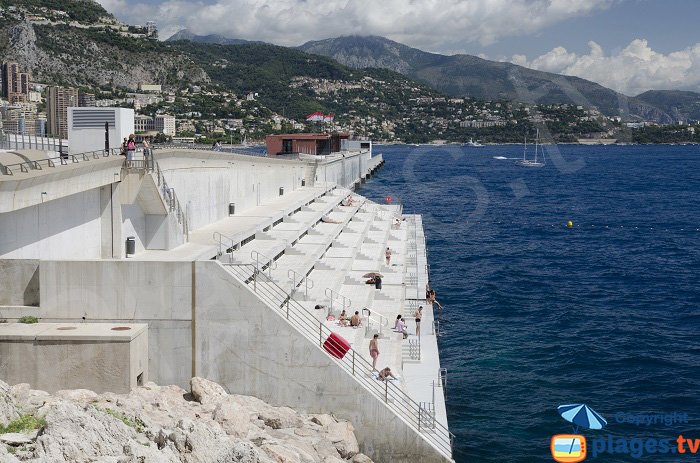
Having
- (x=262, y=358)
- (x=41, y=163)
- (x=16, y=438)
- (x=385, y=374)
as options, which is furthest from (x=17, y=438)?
(x=41, y=163)

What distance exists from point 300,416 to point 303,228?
18600mm

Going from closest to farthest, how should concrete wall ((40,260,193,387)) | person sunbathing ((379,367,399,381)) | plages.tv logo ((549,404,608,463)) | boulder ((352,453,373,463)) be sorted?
1. boulder ((352,453,373,463))
2. concrete wall ((40,260,193,387))
3. person sunbathing ((379,367,399,381))
4. plages.tv logo ((549,404,608,463))

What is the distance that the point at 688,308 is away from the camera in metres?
37.9

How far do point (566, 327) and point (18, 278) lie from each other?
2241 centimetres

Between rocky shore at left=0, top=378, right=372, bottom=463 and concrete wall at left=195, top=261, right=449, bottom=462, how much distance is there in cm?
40

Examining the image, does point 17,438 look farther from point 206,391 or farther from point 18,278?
point 18,278

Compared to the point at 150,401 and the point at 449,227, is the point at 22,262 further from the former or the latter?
the point at 449,227

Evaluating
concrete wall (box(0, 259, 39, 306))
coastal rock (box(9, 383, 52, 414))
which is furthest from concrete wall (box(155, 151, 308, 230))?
coastal rock (box(9, 383, 52, 414))

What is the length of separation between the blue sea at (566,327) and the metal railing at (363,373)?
1612 mm

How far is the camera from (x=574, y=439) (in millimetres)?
22234

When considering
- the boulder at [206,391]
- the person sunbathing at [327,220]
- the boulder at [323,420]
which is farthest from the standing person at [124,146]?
the person sunbathing at [327,220]

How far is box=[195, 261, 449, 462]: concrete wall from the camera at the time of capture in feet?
65.1

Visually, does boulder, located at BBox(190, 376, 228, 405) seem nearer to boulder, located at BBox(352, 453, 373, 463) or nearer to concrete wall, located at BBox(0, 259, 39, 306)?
boulder, located at BBox(352, 453, 373, 463)

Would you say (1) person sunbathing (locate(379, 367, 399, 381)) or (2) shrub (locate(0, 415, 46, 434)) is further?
(1) person sunbathing (locate(379, 367, 399, 381))
